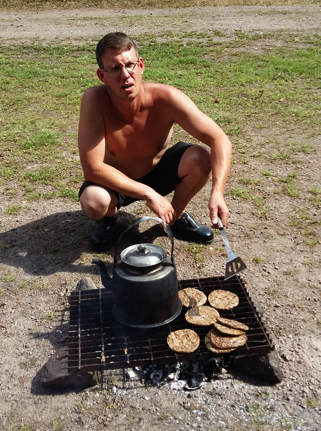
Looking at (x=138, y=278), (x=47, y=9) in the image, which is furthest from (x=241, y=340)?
(x=47, y=9)

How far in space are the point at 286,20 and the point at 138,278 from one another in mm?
13724

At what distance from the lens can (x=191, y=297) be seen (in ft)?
10.6

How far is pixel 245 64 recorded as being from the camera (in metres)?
10.0

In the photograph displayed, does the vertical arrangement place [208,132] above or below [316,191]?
above

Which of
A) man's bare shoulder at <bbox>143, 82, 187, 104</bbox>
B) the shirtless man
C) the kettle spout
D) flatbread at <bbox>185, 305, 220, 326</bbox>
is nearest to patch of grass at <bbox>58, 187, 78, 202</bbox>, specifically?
the shirtless man

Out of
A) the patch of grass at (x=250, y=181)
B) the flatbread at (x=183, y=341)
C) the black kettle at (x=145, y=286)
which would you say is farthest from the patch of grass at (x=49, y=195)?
the flatbread at (x=183, y=341)

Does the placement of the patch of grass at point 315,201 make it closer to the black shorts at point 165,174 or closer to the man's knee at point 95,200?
the black shorts at point 165,174

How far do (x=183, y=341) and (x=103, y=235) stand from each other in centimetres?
171

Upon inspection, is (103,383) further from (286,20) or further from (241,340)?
(286,20)

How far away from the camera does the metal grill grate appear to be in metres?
2.78

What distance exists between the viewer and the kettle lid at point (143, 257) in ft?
9.17

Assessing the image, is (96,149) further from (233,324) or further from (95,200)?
(233,324)

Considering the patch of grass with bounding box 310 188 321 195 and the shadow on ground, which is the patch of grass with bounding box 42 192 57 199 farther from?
the patch of grass with bounding box 310 188 321 195

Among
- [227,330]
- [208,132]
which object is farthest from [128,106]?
[227,330]
